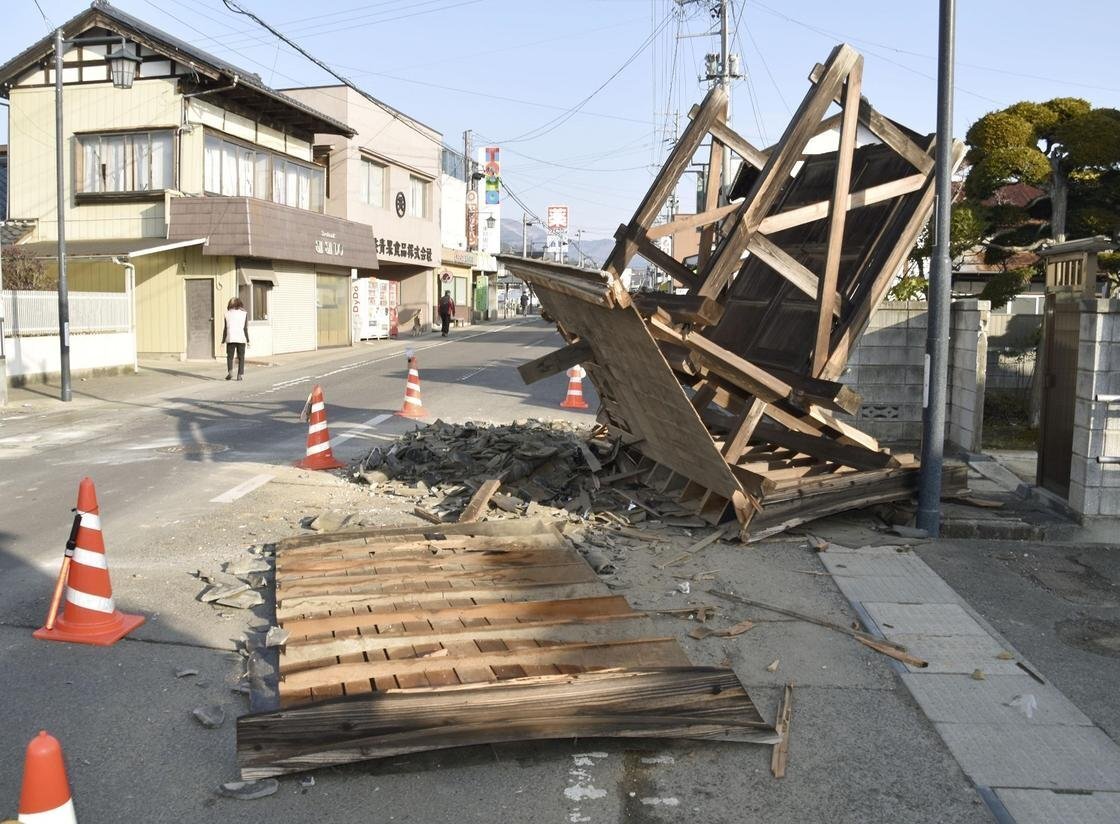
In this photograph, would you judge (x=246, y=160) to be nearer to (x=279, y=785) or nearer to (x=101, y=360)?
(x=101, y=360)

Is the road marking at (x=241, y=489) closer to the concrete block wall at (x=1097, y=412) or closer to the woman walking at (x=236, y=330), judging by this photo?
the concrete block wall at (x=1097, y=412)

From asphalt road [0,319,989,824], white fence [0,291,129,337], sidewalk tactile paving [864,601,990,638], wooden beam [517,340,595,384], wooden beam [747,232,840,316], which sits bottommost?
asphalt road [0,319,989,824]

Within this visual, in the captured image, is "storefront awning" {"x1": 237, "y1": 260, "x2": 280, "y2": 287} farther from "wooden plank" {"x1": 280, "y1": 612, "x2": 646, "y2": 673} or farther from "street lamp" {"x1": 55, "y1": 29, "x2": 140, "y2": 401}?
"wooden plank" {"x1": 280, "y1": 612, "x2": 646, "y2": 673}

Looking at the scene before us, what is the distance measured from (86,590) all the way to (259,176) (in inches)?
1103

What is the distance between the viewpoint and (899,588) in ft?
22.4

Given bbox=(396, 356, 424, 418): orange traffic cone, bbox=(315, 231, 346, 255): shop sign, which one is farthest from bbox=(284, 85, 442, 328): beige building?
bbox=(396, 356, 424, 418): orange traffic cone

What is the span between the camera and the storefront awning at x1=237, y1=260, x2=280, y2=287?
28766 mm

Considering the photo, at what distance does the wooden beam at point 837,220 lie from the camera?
24.7ft

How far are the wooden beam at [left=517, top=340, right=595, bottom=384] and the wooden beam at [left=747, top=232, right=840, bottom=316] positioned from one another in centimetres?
182

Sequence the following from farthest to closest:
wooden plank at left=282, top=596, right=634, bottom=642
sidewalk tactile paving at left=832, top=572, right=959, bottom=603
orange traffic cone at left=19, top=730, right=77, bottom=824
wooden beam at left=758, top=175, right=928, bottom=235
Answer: wooden beam at left=758, top=175, right=928, bottom=235
sidewalk tactile paving at left=832, top=572, right=959, bottom=603
wooden plank at left=282, top=596, right=634, bottom=642
orange traffic cone at left=19, top=730, right=77, bottom=824

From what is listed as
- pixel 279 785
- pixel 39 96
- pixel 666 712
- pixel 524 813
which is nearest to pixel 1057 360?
pixel 666 712

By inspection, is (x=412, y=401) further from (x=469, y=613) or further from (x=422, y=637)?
(x=422, y=637)

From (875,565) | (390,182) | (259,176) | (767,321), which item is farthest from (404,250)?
(875,565)

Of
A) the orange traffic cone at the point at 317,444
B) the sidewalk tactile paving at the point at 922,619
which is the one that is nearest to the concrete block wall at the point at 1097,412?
the sidewalk tactile paving at the point at 922,619
